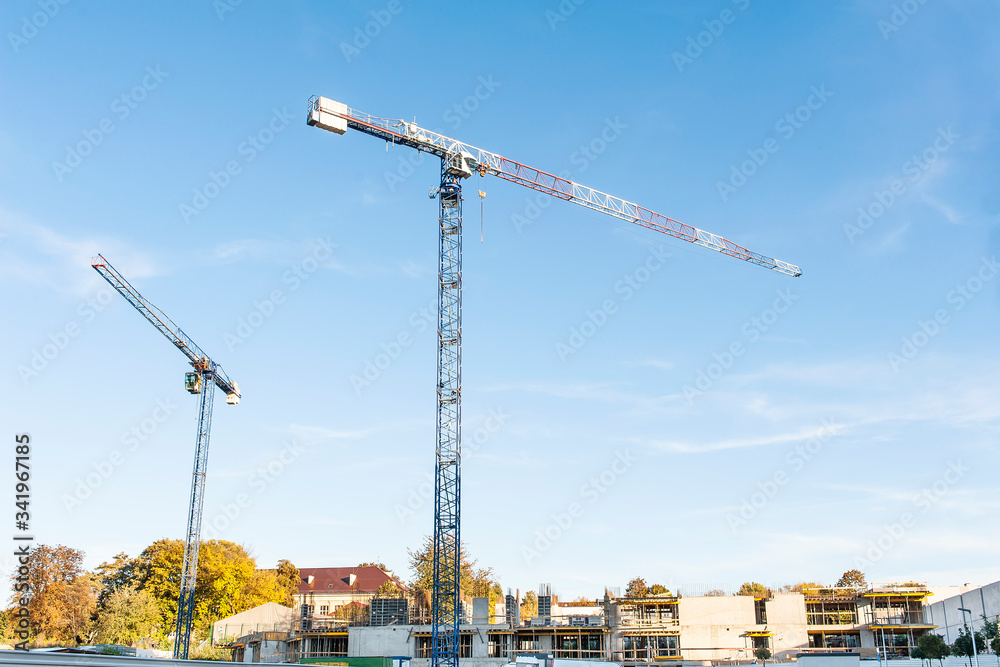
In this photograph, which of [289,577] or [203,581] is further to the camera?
[289,577]

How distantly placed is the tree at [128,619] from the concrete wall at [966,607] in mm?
79470

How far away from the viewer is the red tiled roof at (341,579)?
12850 cm

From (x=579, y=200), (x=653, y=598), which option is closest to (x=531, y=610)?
(x=653, y=598)

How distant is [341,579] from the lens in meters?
132

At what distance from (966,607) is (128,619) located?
8045 centimetres

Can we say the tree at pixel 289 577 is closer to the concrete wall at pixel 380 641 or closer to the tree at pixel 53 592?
the tree at pixel 53 592

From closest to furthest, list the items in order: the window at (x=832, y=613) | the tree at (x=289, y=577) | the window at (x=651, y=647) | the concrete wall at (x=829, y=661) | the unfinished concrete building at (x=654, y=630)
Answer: the concrete wall at (x=829, y=661) < the unfinished concrete building at (x=654, y=630) < the window at (x=651, y=647) < the window at (x=832, y=613) < the tree at (x=289, y=577)

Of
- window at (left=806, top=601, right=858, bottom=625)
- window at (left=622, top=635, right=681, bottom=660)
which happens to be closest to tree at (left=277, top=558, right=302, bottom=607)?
window at (left=622, top=635, right=681, bottom=660)

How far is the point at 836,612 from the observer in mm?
83125

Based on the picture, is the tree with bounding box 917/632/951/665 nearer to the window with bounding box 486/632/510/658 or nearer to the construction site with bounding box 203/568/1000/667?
the construction site with bounding box 203/568/1000/667

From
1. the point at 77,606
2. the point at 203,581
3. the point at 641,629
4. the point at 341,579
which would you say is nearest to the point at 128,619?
the point at 77,606

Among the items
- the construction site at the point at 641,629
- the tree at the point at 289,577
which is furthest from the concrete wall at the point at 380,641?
the tree at the point at 289,577

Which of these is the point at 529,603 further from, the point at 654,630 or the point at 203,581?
the point at 654,630

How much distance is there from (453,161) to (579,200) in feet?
55.3
